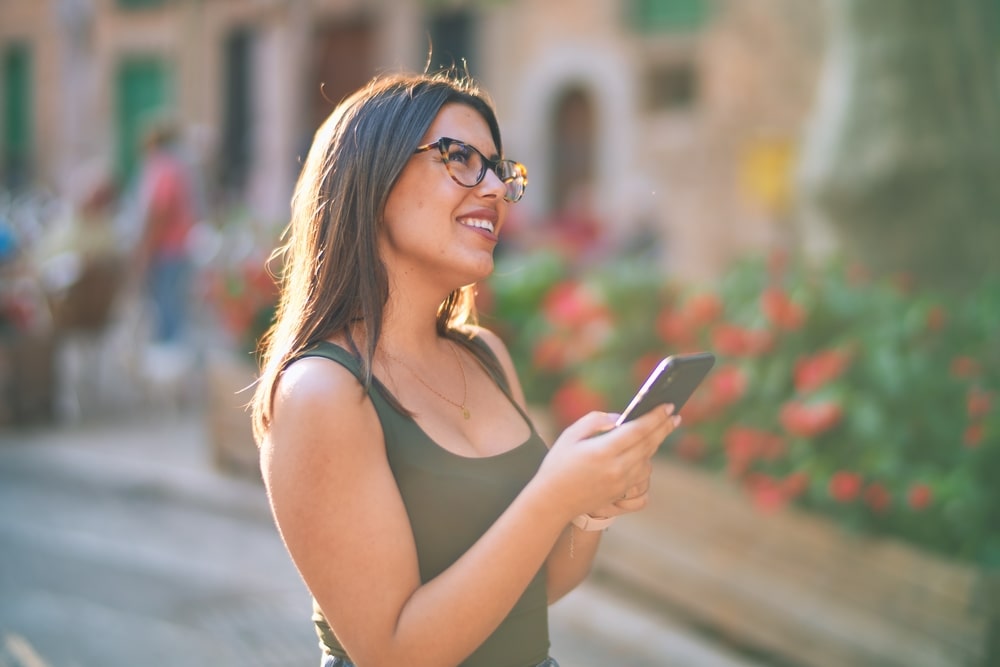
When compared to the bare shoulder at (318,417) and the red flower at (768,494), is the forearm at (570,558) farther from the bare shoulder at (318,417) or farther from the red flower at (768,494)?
the red flower at (768,494)

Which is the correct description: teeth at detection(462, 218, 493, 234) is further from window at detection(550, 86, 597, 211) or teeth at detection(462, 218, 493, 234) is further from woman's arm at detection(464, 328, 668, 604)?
window at detection(550, 86, 597, 211)

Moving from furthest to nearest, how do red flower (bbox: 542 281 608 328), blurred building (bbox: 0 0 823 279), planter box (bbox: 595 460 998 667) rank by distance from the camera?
blurred building (bbox: 0 0 823 279), red flower (bbox: 542 281 608 328), planter box (bbox: 595 460 998 667)

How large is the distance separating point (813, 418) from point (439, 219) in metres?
2.63

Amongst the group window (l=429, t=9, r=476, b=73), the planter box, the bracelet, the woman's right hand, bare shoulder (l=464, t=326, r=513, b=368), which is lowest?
the planter box

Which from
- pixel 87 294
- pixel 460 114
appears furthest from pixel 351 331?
pixel 87 294

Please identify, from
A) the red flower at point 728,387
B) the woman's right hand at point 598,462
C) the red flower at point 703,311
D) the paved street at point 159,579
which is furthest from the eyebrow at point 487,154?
the red flower at point 703,311

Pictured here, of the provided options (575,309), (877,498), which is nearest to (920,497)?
(877,498)

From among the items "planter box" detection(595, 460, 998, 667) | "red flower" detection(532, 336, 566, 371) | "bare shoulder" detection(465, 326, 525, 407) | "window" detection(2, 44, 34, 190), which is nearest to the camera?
"bare shoulder" detection(465, 326, 525, 407)

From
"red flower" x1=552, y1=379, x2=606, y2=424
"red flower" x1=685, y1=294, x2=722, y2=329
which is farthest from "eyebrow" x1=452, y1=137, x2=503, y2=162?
"red flower" x1=552, y1=379, x2=606, y2=424

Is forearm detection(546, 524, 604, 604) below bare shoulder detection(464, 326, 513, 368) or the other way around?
below

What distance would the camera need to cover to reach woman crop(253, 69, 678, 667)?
1.66 metres

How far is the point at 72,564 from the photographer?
217 inches

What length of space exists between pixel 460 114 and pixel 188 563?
414 cm

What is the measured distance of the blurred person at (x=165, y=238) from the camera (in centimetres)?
855
